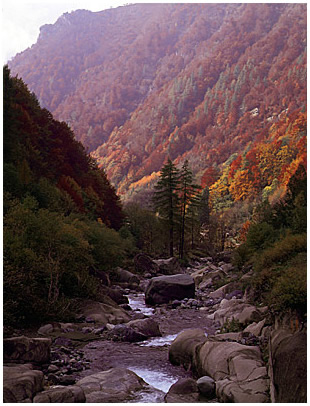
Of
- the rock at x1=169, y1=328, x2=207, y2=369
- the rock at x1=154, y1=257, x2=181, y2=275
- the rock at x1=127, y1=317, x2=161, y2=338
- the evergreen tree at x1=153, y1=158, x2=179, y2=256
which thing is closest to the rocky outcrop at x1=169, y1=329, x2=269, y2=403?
the rock at x1=169, y1=328, x2=207, y2=369

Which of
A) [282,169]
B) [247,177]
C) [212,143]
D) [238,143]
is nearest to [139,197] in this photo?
[247,177]

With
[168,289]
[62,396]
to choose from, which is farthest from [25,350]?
[168,289]

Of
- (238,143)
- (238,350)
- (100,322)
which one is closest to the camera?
(238,350)

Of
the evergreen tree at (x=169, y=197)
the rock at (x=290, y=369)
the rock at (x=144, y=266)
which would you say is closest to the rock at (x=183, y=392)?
the rock at (x=290, y=369)

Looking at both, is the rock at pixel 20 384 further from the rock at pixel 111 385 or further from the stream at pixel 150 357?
the stream at pixel 150 357

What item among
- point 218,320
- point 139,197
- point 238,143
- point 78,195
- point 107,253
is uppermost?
point 238,143

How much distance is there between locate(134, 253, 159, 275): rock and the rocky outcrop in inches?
987

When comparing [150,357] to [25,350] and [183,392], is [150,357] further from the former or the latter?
[25,350]

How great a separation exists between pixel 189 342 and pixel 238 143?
565 feet

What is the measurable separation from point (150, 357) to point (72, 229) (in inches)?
401

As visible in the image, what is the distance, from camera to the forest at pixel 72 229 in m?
16.9

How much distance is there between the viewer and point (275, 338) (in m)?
10.7

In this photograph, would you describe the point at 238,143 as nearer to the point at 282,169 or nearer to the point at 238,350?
the point at 282,169

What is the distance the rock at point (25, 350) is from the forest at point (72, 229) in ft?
9.09
